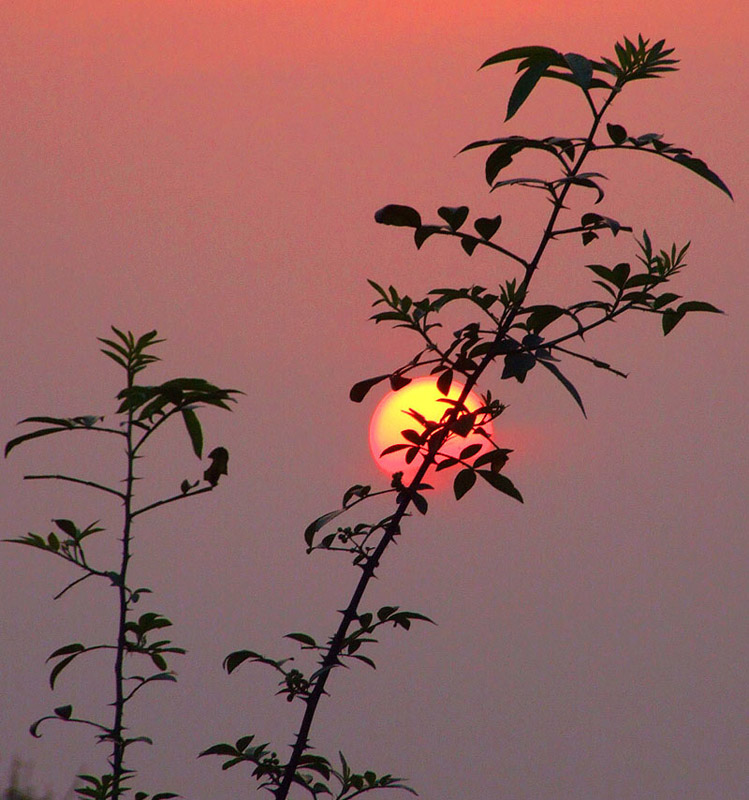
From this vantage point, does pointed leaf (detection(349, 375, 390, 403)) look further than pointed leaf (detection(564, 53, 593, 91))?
Yes

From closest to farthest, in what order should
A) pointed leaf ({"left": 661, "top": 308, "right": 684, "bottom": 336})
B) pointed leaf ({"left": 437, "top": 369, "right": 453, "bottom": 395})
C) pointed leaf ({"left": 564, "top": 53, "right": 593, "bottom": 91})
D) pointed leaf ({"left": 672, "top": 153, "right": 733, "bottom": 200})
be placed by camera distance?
pointed leaf ({"left": 564, "top": 53, "right": 593, "bottom": 91})
pointed leaf ({"left": 672, "top": 153, "right": 733, "bottom": 200})
pointed leaf ({"left": 661, "top": 308, "right": 684, "bottom": 336})
pointed leaf ({"left": 437, "top": 369, "right": 453, "bottom": 395})

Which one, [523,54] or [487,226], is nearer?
[523,54]

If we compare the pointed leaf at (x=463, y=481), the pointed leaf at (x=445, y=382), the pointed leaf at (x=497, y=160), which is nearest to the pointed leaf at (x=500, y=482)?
the pointed leaf at (x=463, y=481)

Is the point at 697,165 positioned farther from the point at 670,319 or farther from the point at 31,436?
the point at 31,436

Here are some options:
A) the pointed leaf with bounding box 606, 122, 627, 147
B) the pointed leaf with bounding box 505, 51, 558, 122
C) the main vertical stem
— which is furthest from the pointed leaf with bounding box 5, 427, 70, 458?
the pointed leaf with bounding box 606, 122, 627, 147

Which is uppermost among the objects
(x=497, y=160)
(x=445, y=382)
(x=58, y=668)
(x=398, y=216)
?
(x=497, y=160)

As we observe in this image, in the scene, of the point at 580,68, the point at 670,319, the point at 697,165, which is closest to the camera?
the point at 580,68

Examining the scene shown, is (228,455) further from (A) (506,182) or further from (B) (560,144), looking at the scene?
(B) (560,144)

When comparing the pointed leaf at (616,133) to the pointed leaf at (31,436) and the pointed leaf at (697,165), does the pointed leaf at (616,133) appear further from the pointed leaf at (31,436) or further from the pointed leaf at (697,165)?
the pointed leaf at (31,436)

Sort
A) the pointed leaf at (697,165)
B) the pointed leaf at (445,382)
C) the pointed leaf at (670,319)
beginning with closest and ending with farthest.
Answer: the pointed leaf at (697,165)
the pointed leaf at (670,319)
the pointed leaf at (445,382)

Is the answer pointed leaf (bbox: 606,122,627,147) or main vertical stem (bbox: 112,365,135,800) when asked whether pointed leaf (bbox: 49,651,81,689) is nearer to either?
main vertical stem (bbox: 112,365,135,800)

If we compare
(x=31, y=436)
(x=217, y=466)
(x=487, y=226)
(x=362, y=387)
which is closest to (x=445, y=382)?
(x=362, y=387)

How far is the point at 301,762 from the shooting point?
205 cm

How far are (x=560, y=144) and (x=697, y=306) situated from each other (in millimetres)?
392
